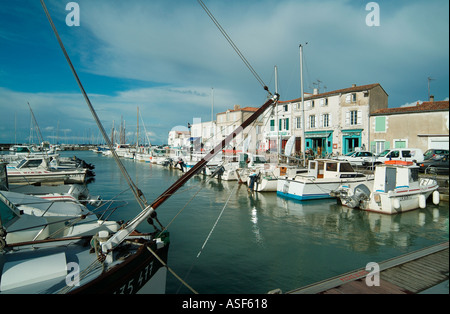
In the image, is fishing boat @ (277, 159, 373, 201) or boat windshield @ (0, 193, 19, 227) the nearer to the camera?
boat windshield @ (0, 193, 19, 227)

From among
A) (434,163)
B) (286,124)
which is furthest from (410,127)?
(286,124)

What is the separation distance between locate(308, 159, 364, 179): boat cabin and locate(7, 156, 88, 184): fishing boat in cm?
2296

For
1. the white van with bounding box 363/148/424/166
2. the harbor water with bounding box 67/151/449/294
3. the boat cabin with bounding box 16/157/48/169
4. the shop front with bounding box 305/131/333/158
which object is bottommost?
the harbor water with bounding box 67/151/449/294

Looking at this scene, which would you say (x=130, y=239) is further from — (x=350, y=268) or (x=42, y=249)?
(x=350, y=268)

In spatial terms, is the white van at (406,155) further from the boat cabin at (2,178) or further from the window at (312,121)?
the boat cabin at (2,178)

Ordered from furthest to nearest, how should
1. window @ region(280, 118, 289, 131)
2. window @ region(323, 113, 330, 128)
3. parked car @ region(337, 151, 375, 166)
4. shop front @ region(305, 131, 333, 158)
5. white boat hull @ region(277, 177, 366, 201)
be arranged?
window @ region(280, 118, 289, 131), window @ region(323, 113, 330, 128), shop front @ region(305, 131, 333, 158), parked car @ region(337, 151, 375, 166), white boat hull @ region(277, 177, 366, 201)

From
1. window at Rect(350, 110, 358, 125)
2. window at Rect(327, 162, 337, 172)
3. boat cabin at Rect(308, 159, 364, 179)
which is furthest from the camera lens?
window at Rect(350, 110, 358, 125)

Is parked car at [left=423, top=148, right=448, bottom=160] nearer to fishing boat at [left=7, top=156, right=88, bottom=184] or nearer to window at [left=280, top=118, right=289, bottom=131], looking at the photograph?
window at [left=280, top=118, right=289, bottom=131]

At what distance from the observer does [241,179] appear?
27797 mm

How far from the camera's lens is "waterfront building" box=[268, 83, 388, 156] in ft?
113

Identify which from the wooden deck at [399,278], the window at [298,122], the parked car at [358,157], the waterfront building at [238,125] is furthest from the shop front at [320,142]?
the wooden deck at [399,278]

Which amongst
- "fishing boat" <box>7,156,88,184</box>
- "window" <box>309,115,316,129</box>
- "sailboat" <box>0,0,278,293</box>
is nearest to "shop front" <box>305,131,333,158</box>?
"window" <box>309,115,316,129</box>

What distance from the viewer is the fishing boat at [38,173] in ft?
77.5
